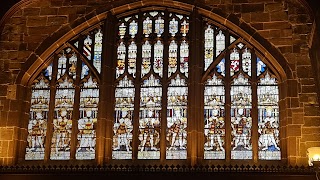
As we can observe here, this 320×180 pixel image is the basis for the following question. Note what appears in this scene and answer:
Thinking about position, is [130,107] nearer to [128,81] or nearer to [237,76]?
[128,81]

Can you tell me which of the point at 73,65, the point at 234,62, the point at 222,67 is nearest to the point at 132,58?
the point at 73,65

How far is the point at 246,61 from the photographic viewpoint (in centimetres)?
1602

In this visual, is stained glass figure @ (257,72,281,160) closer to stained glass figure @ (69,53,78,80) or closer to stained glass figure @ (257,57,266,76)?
stained glass figure @ (257,57,266,76)

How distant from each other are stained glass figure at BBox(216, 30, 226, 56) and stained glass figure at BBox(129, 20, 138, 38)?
6.39ft

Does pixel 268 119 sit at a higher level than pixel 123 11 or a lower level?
lower

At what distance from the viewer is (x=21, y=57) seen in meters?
16.5

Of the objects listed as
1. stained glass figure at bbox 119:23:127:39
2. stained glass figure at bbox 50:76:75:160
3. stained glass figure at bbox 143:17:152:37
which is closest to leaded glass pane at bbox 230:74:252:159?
stained glass figure at bbox 143:17:152:37

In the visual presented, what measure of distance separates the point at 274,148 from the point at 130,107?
3.32 metres

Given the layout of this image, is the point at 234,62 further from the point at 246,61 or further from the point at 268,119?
the point at 268,119

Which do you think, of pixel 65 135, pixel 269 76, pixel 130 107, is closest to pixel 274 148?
pixel 269 76

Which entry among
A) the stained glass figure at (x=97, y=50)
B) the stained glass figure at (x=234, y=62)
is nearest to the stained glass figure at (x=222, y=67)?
the stained glass figure at (x=234, y=62)

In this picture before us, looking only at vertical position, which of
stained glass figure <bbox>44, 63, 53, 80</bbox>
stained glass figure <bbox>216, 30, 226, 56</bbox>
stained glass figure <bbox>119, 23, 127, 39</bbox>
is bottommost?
stained glass figure <bbox>44, 63, 53, 80</bbox>

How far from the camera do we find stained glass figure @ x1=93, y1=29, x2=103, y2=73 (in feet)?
53.7

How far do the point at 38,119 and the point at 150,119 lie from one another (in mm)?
2578
